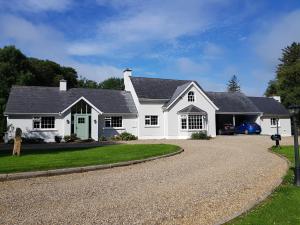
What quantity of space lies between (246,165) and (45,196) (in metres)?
8.95

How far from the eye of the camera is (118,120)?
3412 centimetres

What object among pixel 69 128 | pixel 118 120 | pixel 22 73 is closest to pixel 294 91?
pixel 118 120

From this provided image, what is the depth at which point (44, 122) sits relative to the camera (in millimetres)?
30656

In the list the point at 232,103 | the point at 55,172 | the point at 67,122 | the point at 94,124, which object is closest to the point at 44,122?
the point at 67,122

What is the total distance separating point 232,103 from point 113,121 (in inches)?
664

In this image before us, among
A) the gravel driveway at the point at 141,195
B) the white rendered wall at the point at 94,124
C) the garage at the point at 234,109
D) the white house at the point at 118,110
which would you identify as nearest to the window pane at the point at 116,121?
the white house at the point at 118,110

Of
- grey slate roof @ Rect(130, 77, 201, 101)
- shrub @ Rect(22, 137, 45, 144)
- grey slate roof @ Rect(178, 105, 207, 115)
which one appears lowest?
shrub @ Rect(22, 137, 45, 144)

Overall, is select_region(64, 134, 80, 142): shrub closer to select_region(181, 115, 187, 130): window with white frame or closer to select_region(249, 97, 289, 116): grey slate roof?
select_region(181, 115, 187, 130): window with white frame

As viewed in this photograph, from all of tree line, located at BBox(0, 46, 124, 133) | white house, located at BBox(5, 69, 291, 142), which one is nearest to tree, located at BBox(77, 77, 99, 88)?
tree line, located at BBox(0, 46, 124, 133)

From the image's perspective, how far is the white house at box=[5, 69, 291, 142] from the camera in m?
30.6

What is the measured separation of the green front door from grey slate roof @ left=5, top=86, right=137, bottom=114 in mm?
1799

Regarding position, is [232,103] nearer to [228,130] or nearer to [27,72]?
[228,130]

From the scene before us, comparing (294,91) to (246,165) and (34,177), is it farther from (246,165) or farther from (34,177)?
(34,177)

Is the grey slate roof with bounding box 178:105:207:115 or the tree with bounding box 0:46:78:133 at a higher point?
the tree with bounding box 0:46:78:133
